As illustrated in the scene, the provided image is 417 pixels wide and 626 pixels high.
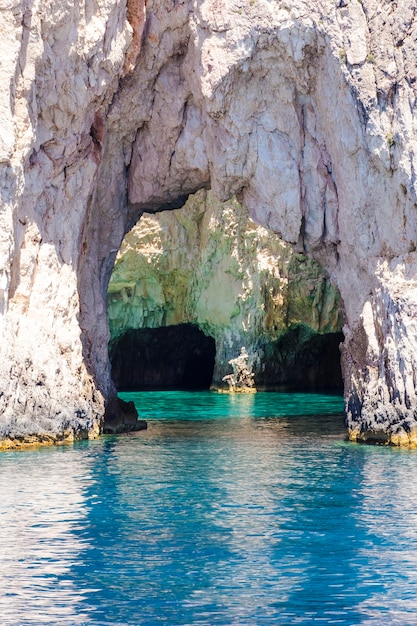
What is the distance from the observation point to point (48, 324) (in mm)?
24828

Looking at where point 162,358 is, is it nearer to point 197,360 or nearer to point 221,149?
point 197,360

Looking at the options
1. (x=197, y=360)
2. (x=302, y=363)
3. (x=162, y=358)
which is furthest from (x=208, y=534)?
(x=197, y=360)

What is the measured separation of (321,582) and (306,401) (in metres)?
29.7

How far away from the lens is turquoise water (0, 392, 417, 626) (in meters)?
11.8

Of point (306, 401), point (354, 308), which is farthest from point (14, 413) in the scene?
point (306, 401)

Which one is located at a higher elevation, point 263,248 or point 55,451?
point 263,248

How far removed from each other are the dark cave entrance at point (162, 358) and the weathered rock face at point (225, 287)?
2.93 meters

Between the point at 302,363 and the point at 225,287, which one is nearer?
the point at 225,287

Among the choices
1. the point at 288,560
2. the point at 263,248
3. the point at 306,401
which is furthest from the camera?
the point at 263,248

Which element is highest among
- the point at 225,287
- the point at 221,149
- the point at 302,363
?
the point at 221,149

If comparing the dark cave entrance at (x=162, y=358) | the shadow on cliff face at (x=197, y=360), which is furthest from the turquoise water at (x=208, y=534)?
the dark cave entrance at (x=162, y=358)

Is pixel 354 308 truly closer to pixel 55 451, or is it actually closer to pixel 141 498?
pixel 55 451

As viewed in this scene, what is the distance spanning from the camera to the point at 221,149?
26938 mm

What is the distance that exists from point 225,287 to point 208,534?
34.0 meters
